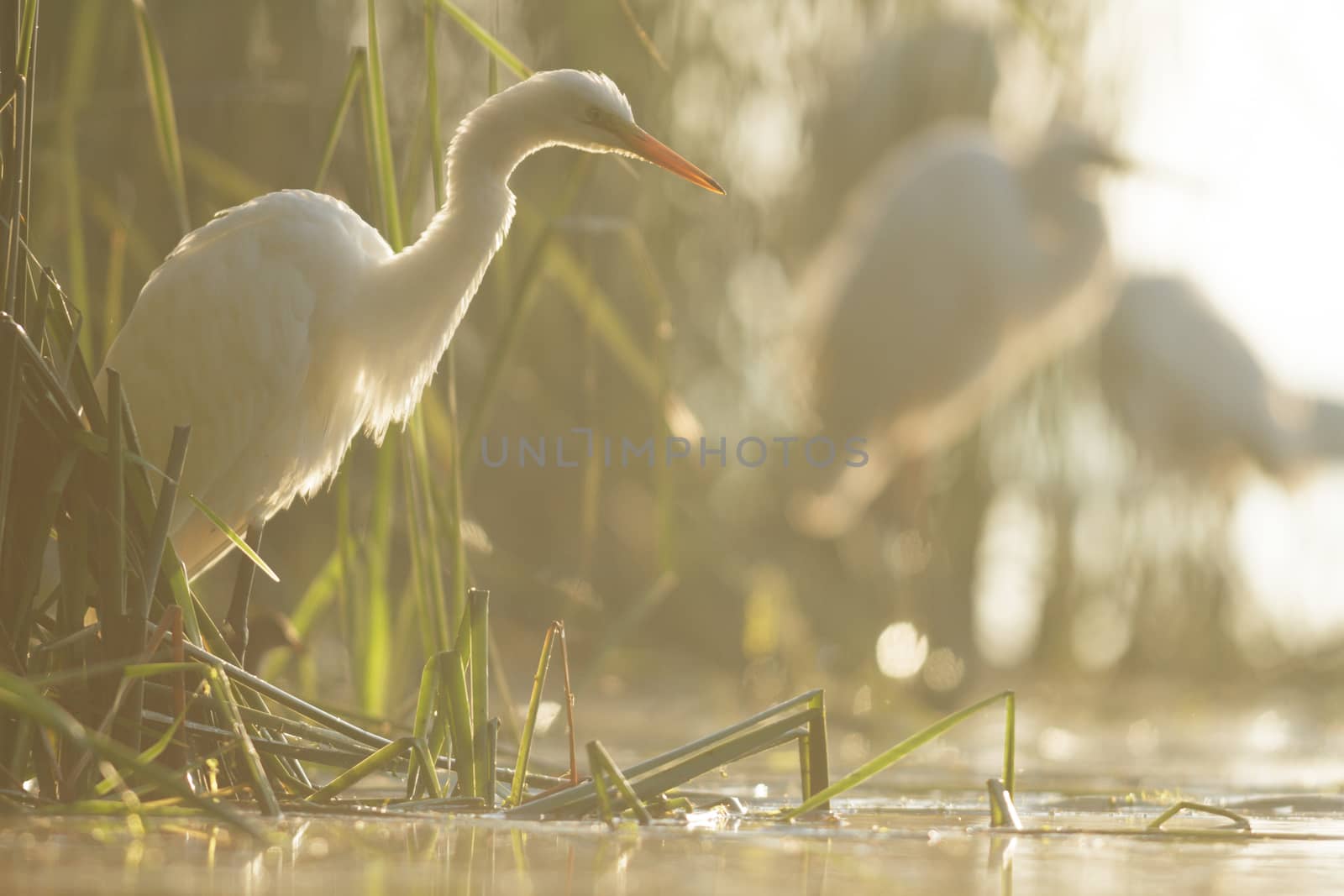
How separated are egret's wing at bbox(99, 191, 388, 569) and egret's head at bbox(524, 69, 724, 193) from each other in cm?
35

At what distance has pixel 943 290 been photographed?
5.89m

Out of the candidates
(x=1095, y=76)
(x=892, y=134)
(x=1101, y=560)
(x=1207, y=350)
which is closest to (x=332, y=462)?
(x=1101, y=560)

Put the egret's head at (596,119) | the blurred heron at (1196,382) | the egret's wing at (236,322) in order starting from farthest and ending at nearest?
the blurred heron at (1196,382)
the egret's wing at (236,322)
the egret's head at (596,119)

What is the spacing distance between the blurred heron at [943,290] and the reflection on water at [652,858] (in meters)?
3.98

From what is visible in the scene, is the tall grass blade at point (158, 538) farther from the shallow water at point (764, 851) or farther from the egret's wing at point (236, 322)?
the egret's wing at point (236, 322)

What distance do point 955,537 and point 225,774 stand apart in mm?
3943

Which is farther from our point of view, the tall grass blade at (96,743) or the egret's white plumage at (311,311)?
the egret's white plumage at (311,311)

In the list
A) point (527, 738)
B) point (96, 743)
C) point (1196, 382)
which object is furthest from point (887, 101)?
point (96, 743)

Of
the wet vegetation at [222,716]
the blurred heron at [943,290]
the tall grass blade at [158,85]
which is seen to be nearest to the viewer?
the wet vegetation at [222,716]

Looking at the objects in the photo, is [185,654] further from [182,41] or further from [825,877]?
[182,41]

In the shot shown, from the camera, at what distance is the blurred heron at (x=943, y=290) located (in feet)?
18.4

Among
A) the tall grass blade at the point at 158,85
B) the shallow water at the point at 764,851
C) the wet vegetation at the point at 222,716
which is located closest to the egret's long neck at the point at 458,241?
the wet vegetation at the point at 222,716

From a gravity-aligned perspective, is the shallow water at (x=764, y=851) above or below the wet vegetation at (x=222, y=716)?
below

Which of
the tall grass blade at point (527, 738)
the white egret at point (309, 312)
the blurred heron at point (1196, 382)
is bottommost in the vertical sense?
the tall grass blade at point (527, 738)
